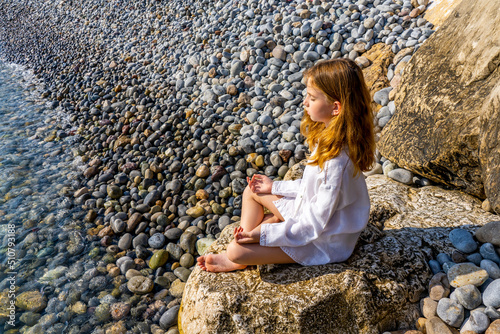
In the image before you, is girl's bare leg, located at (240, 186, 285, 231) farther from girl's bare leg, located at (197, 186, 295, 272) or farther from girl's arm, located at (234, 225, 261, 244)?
girl's arm, located at (234, 225, 261, 244)

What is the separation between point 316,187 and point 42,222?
3523 mm

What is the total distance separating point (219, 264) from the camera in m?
2.53

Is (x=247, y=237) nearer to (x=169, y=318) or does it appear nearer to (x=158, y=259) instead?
(x=169, y=318)

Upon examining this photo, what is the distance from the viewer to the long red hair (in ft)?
7.15

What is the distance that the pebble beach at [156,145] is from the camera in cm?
337

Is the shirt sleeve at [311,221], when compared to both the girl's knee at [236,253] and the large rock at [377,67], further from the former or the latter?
the large rock at [377,67]

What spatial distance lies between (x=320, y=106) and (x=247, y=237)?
3.16ft

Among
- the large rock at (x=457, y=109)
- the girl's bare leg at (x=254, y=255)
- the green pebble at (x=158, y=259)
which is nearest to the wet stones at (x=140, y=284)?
the green pebble at (x=158, y=259)

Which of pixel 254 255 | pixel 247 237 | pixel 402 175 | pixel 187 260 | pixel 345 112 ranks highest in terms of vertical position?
pixel 345 112

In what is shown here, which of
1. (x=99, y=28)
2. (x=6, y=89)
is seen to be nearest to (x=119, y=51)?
(x=99, y=28)

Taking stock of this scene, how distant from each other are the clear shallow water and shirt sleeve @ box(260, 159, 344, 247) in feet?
7.64

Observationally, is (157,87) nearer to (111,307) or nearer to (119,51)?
(119,51)

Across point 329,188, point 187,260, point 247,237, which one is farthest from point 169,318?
point 329,188

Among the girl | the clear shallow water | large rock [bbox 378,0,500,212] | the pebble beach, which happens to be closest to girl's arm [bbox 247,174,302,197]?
the girl
